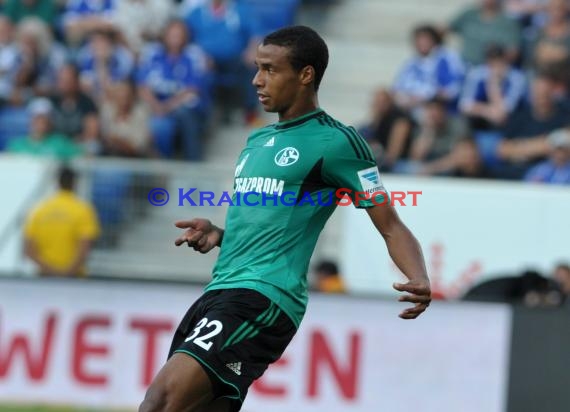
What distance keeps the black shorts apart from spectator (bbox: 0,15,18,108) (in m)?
9.05

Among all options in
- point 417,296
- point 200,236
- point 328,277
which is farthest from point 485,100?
point 417,296

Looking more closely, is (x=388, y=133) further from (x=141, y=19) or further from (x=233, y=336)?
(x=233, y=336)

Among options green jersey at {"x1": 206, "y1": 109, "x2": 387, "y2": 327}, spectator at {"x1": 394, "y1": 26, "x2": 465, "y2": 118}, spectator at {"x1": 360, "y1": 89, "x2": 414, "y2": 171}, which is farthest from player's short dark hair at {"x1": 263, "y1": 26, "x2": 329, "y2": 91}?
spectator at {"x1": 394, "y1": 26, "x2": 465, "y2": 118}

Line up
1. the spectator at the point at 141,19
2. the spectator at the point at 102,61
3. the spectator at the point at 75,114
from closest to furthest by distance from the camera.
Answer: the spectator at the point at 75,114 < the spectator at the point at 102,61 < the spectator at the point at 141,19

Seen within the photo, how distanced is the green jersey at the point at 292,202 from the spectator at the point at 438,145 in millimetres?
7025

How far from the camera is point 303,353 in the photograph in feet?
32.4

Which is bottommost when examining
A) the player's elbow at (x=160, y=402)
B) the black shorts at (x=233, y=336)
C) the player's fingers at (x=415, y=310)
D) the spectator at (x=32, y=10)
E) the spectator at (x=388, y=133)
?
the player's elbow at (x=160, y=402)

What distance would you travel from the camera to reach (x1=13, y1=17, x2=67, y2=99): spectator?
14.1 m

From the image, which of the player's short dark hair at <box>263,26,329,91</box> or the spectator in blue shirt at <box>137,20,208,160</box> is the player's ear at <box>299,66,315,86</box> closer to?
the player's short dark hair at <box>263,26,329,91</box>

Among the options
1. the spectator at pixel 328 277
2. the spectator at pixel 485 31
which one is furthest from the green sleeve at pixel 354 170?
the spectator at pixel 485 31

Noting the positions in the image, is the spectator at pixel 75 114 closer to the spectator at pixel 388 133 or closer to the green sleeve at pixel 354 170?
the spectator at pixel 388 133

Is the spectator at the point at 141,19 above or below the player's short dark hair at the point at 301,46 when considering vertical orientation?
above

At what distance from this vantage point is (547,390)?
31.5 ft

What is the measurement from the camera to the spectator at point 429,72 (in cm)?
1366
